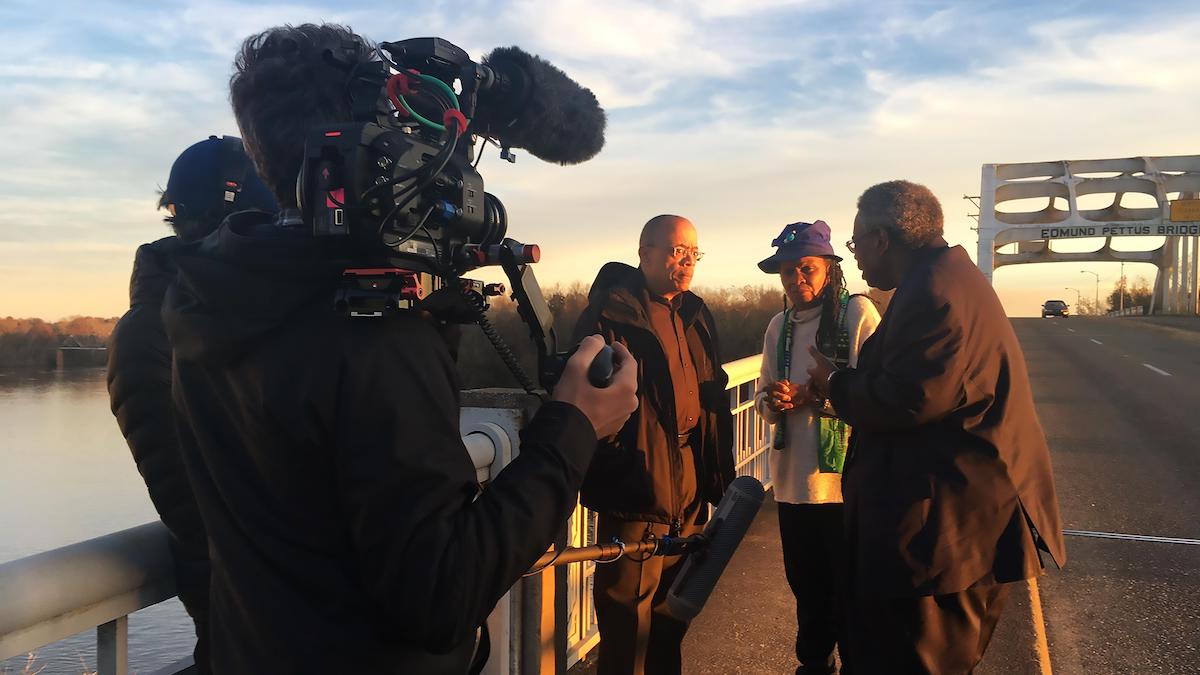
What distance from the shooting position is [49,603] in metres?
1.31

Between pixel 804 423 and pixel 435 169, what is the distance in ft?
9.79

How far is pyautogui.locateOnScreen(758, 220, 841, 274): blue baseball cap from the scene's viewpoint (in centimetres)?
396

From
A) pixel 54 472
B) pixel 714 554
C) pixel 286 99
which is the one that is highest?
pixel 286 99

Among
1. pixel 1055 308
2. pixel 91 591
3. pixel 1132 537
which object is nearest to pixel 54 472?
pixel 1132 537

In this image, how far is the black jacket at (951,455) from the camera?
2471 millimetres

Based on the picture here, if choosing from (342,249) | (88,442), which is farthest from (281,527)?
(88,442)

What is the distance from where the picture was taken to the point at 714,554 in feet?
7.52

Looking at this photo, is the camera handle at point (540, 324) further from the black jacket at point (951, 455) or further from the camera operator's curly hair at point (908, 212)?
the camera operator's curly hair at point (908, 212)

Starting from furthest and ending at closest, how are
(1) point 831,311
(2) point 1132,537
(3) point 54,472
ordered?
(3) point 54,472 < (2) point 1132,537 < (1) point 831,311

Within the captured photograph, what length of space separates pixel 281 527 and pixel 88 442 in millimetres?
21149

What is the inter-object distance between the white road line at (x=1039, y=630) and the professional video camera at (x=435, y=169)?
3.37m

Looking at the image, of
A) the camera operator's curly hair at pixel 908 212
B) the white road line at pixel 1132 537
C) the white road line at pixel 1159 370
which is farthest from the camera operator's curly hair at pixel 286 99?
the white road line at pixel 1159 370

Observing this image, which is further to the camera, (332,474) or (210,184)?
(210,184)

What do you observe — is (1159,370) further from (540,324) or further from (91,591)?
(91,591)
